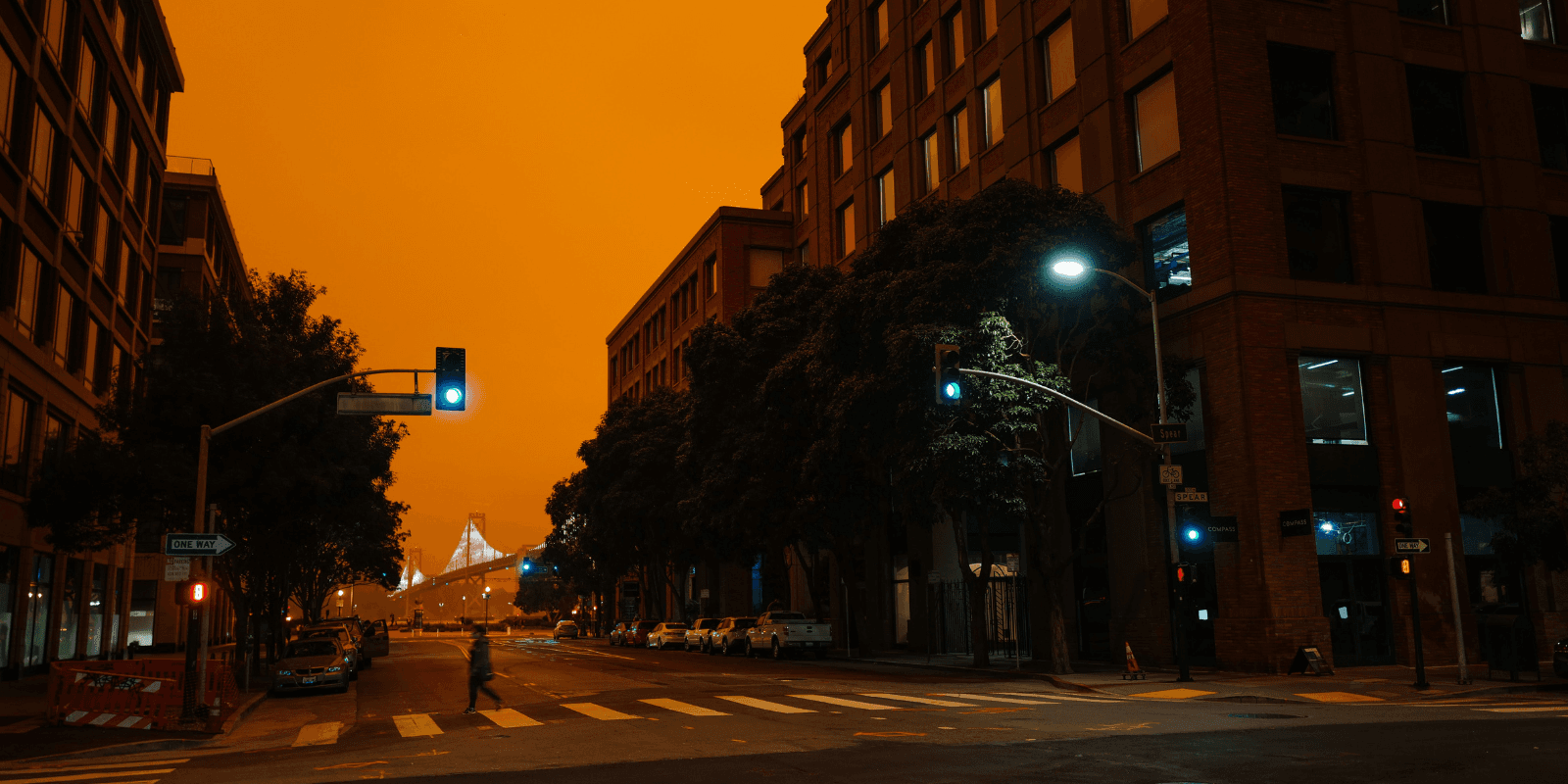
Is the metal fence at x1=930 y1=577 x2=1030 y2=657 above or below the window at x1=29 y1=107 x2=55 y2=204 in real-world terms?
below

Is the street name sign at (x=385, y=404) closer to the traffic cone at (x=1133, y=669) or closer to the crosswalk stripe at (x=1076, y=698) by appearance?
the crosswalk stripe at (x=1076, y=698)

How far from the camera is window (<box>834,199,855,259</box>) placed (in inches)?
2124

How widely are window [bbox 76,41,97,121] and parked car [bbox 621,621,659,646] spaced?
3761cm

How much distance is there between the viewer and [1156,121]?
1254 inches

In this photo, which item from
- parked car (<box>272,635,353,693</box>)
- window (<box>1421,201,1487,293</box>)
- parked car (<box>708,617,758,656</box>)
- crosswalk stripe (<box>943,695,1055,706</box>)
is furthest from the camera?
parked car (<box>708,617,758,656</box>)

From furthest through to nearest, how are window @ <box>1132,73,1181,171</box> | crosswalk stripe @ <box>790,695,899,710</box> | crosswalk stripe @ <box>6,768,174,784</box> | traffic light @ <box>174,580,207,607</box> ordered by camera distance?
window @ <box>1132,73,1181,171</box> → traffic light @ <box>174,580,207,607</box> → crosswalk stripe @ <box>790,695,899,710</box> → crosswalk stripe @ <box>6,768,174,784</box>

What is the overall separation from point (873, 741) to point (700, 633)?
137ft

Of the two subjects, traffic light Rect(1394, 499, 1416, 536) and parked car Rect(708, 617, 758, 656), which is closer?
traffic light Rect(1394, 499, 1416, 536)

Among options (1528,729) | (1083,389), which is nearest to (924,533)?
(1083,389)

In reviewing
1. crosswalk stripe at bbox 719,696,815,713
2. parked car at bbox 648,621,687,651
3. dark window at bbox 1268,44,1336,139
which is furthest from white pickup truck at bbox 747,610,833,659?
dark window at bbox 1268,44,1336,139

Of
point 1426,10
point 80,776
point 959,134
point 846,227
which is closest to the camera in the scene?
point 80,776

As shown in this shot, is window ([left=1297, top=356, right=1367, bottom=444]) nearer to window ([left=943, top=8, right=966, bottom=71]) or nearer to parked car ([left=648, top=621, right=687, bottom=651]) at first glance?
window ([left=943, top=8, right=966, bottom=71])

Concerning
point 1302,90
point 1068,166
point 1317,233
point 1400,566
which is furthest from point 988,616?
point 1302,90

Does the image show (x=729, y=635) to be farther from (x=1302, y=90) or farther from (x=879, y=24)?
(x=1302, y=90)
